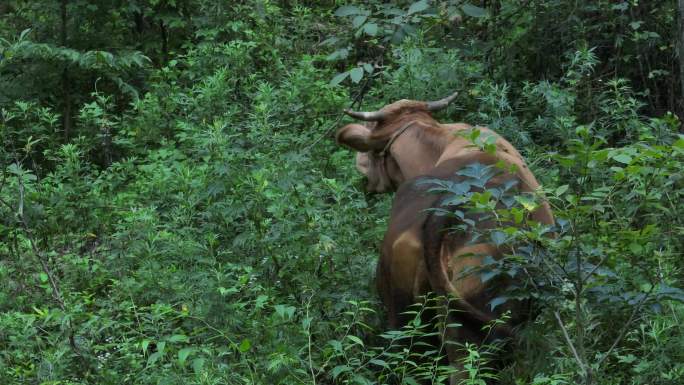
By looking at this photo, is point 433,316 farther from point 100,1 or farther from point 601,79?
point 100,1

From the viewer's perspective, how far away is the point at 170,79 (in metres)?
11.8

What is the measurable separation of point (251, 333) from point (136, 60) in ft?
18.2

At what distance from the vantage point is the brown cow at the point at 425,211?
5.77 metres

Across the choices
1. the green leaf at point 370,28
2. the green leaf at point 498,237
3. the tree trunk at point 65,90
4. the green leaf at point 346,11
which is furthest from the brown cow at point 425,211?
the tree trunk at point 65,90

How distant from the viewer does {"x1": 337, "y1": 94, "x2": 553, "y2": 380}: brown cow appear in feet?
18.9

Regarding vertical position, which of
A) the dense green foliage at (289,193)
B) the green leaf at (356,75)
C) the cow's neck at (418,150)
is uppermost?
the green leaf at (356,75)

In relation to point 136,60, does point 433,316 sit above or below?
above

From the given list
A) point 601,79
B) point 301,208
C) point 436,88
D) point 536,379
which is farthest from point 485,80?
point 536,379

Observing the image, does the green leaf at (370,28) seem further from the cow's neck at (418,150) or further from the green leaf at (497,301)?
the green leaf at (497,301)

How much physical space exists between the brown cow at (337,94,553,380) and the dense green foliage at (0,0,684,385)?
23cm

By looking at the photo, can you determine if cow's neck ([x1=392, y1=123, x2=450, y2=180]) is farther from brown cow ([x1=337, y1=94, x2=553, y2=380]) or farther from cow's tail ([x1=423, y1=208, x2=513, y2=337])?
cow's tail ([x1=423, y1=208, x2=513, y2=337])

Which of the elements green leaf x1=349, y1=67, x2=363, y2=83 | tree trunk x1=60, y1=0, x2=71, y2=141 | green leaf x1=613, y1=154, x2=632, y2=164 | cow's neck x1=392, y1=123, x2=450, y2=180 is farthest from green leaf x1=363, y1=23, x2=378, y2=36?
tree trunk x1=60, y1=0, x2=71, y2=141

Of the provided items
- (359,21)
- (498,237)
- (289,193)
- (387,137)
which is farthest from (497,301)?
(289,193)

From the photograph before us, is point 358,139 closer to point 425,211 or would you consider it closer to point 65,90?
point 425,211
